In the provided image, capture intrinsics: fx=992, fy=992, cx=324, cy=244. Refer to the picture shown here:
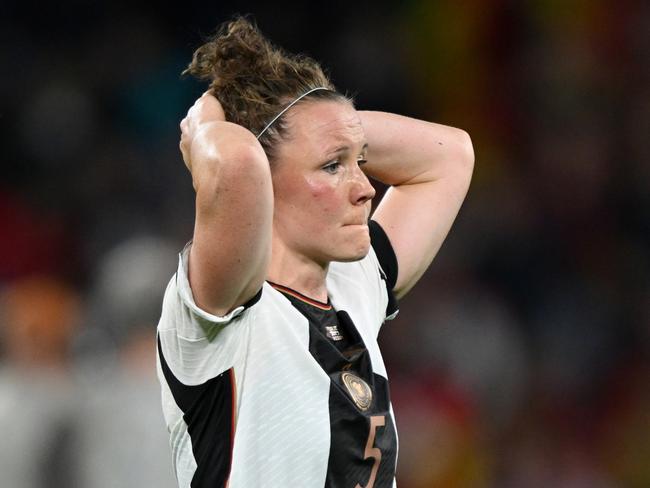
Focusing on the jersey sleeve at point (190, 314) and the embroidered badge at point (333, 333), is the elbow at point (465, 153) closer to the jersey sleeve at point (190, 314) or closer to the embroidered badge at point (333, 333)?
the embroidered badge at point (333, 333)

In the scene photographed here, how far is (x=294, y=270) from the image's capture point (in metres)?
1.92

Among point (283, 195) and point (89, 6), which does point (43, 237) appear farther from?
point (283, 195)

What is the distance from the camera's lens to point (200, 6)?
16.8ft

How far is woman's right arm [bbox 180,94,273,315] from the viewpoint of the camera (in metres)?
1.54

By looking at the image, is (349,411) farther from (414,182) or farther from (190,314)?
(414,182)

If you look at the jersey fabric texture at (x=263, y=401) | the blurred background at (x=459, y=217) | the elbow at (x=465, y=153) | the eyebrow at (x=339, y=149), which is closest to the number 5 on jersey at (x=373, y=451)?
the jersey fabric texture at (x=263, y=401)

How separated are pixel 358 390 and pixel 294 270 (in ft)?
0.86

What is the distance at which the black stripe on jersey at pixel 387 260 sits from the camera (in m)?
2.22

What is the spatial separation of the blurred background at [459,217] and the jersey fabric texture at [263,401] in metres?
1.91

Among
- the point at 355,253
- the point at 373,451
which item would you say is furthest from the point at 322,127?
the point at 373,451

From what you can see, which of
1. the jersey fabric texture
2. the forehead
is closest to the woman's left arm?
the forehead

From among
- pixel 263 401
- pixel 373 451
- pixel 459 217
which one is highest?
pixel 263 401

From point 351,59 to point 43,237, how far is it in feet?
6.09

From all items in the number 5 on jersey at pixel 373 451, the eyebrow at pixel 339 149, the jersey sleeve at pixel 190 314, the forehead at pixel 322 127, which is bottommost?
the number 5 on jersey at pixel 373 451
